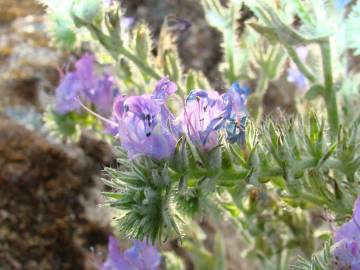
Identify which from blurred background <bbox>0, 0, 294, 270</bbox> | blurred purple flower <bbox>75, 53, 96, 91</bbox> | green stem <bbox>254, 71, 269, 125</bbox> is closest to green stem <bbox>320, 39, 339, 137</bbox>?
green stem <bbox>254, 71, 269, 125</bbox>

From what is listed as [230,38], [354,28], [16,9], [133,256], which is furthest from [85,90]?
[16,9]

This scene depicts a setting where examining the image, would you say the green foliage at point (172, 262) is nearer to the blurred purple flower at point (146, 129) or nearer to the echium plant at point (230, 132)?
the echium plant at point (230, 132)

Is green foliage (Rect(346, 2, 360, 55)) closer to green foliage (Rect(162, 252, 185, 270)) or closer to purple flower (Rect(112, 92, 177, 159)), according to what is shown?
purple flower (Rect(112, 92, 177, 159))

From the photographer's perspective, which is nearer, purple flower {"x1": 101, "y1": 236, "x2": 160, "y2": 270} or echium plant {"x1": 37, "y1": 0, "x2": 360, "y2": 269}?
echium plant {"x1": 37, "y1": 0, "x2": 360, "y2": 269}

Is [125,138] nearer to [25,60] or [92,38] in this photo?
[92,38]

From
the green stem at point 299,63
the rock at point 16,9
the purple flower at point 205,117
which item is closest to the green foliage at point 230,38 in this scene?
the green stem at point 299,63

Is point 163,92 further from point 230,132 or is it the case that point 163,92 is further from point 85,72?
point 85,72
